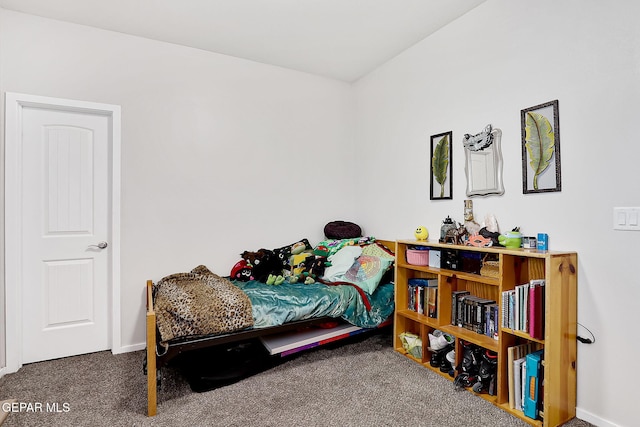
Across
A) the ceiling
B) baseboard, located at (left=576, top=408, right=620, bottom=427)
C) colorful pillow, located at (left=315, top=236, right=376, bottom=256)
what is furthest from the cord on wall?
the ceiling

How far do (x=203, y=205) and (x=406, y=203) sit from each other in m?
1.86

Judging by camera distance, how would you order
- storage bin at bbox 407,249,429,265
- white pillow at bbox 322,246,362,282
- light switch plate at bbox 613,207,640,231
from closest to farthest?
light switch plate at bbox 613,207,640,231, storage bin at bbox 407,249,429,265, white pillow at bbox 322,246,362,282

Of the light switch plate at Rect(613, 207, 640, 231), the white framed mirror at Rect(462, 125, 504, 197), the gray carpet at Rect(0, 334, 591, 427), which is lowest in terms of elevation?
the gray carpet at Rect(0, 334, 591, 427)

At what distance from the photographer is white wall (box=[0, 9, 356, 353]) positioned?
265cm

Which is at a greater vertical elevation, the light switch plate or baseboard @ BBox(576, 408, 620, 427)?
the light switch plate

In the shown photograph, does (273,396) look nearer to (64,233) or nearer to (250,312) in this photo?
(250,312)

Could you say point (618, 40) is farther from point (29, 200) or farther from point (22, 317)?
point (22, 317)

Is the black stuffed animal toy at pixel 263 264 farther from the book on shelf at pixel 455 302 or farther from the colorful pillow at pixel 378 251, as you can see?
the book on shelf at pixel 455 302

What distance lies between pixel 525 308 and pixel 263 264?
6.62ft

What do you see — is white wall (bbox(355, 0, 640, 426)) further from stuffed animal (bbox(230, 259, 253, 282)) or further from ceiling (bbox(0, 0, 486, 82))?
stuffed animal (bbox(230, 259, 253, 282))

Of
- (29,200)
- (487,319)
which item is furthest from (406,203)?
(29,200)

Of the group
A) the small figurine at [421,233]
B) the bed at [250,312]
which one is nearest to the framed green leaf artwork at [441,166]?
the small figurine at [421,233]

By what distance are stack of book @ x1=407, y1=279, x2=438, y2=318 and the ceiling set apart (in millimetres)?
2026

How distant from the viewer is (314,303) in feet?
8.16
